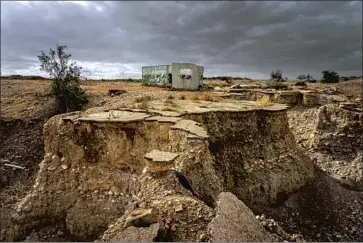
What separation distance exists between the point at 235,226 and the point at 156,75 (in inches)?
930

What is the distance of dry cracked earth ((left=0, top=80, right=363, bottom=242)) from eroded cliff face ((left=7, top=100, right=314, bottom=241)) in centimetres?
2

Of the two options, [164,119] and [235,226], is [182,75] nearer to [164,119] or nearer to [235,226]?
[164,119]

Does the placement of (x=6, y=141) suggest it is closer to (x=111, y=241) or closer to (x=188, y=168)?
(x=188, y=168)

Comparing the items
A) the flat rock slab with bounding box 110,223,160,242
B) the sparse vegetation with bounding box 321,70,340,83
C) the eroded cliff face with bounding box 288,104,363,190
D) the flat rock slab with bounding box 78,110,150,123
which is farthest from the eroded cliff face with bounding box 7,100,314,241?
the sparse vegetation with bounding box 321,70,340,83

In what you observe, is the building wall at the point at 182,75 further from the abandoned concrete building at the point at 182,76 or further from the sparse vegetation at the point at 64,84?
the sparse vegetation at the point at 64,84

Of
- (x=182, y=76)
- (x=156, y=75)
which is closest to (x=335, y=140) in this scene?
(x=182, y=76)

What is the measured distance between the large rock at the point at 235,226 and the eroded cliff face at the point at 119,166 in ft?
3.39

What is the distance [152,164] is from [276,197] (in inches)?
206

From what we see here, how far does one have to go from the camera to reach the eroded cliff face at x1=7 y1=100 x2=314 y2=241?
7273mm

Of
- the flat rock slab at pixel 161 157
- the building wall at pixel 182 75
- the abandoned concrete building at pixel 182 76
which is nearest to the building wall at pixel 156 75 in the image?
the abandoned concrete building at pixel 182 76

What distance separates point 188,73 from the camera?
25.0 m

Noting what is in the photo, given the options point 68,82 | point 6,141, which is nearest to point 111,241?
point 6,141

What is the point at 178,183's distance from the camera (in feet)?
19.6

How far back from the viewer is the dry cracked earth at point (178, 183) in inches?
199
